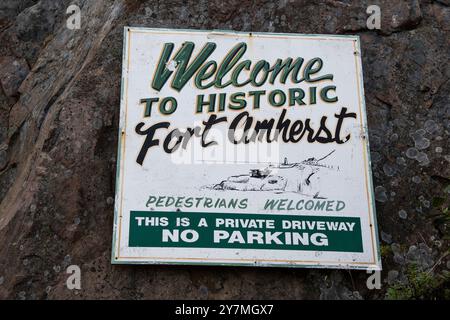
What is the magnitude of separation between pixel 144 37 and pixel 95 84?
46cm

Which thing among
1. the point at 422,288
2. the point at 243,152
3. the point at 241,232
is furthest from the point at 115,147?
the point at 422,288

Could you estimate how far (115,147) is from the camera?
4793mm

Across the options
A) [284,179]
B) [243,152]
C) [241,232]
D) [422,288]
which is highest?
[243,152]

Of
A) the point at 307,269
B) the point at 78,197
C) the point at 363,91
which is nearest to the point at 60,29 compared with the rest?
the point at 78,197

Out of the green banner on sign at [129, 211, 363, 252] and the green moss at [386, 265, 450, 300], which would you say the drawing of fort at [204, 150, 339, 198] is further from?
the green moss at [386, 265, 450, 300]

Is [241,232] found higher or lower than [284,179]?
lower

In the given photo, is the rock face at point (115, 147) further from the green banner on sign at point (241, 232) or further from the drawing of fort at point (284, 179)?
the drawing of fort at point (284, 179)

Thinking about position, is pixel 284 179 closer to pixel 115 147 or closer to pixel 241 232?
pixel 241 232

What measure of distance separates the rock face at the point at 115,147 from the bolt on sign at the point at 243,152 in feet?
0.53

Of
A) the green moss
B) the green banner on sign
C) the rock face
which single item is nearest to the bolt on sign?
the green banner on sign

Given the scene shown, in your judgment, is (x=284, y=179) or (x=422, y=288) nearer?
(x=422, y=288)

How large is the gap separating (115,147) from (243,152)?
2.73 ft

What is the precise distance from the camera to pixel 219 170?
183 inches

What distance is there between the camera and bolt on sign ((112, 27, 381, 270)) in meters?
4.43
